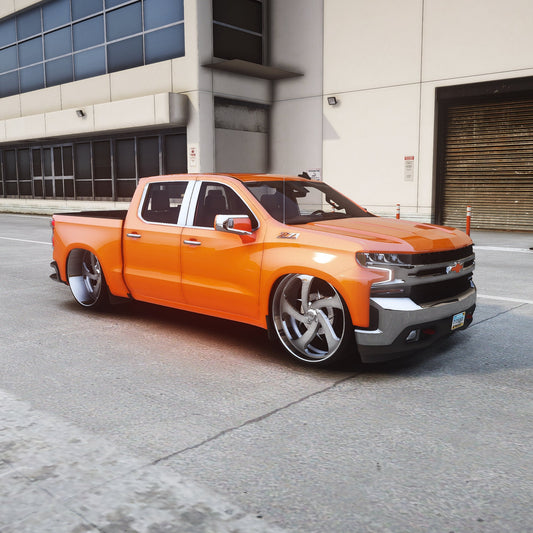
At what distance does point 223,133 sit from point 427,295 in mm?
19424

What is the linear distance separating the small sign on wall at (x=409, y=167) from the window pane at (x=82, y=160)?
15322 millimetres

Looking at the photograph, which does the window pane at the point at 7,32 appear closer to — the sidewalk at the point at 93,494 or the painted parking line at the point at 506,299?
the painted parking line at the point at 506,299

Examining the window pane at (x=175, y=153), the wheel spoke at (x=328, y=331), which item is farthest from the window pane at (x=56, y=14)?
the wheel spoke at (x=328, y=331)

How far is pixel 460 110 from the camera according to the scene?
66.2 ft

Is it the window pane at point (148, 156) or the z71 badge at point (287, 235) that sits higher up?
the window pane at point (148, 156)

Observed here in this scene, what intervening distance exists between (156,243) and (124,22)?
71.2ft

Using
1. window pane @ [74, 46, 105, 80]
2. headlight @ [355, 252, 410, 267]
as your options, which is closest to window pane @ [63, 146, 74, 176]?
window pane @ [74, 46, 105, 80]

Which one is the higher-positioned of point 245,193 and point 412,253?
point 245,193

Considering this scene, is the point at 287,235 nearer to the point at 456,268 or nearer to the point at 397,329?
the point at 397,329

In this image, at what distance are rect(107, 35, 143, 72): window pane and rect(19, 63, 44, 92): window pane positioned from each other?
6.09 m

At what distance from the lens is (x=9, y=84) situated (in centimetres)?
3250

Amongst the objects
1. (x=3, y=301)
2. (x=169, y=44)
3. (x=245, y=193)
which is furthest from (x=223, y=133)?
(x=245, y=193)

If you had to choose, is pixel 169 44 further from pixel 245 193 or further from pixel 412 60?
pixel 245 193

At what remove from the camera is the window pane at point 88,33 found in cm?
2644
